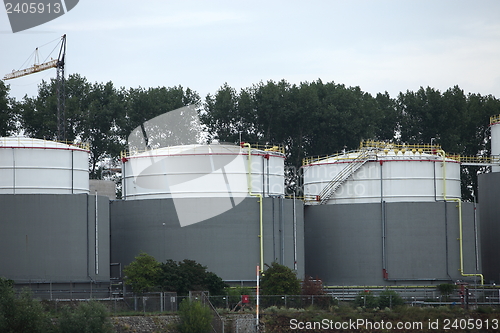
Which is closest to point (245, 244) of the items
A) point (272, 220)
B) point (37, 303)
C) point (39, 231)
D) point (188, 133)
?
point (272, 220)

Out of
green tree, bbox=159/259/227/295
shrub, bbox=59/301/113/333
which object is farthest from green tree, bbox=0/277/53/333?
green tree, bbox=159/259/227/295

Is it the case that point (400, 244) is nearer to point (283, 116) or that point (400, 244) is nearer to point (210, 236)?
point (210, 236)

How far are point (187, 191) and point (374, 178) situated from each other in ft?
50.8

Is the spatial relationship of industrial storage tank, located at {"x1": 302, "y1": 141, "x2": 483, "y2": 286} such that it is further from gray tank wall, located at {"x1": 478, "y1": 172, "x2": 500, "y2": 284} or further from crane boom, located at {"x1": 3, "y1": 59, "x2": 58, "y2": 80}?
crane boom, located at {"x1": 3, "y1": 59, "x2": 58, "y2": 80}

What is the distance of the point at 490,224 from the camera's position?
7431 cm

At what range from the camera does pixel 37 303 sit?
142 ft

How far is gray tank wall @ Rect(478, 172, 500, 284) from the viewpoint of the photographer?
2894 inches

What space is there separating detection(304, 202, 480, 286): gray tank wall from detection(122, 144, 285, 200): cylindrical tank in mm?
7405

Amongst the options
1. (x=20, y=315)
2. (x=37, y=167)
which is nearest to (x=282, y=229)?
(x=37, y=167)

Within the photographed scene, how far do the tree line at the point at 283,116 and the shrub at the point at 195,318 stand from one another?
175 feet

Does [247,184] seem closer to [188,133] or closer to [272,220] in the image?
[272,220]

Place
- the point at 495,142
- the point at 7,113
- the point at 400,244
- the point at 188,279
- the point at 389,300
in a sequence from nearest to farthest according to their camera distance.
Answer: the point at 188,279 < the point at 389,300 < the point at 400,244 < the point at 495,142 < the point at 7,113

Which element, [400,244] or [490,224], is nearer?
[400,244]

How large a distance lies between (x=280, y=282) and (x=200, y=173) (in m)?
9.98
